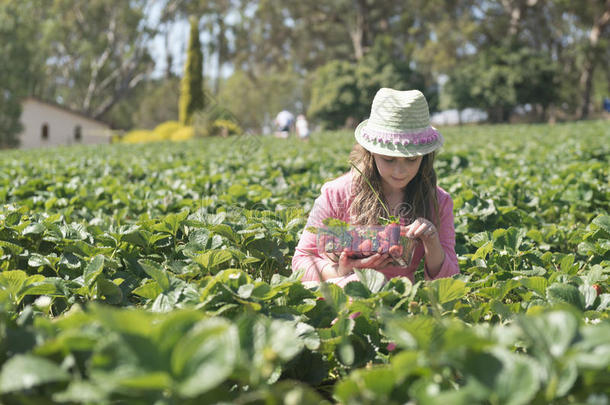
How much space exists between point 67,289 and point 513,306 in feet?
5.27

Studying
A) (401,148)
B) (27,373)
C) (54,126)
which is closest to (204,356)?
(27,373)

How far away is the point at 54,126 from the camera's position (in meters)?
38.8

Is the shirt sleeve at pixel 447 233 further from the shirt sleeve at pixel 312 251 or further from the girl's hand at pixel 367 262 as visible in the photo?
the shirt sleeve at pixel 312 251

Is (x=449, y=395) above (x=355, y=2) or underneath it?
underneath

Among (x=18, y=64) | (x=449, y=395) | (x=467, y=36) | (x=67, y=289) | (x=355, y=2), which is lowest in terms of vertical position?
(x=67, y=289)

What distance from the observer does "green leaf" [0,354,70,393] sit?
3.05 ft

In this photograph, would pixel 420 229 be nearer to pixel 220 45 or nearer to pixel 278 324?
pixel 278 324

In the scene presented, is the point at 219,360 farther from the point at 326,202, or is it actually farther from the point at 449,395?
the point at 326,202

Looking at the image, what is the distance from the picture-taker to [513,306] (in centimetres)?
180

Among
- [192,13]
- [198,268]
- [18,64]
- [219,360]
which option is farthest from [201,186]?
[192,13]

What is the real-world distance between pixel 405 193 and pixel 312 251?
542 millimetres

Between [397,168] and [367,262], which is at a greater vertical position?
[397,168]

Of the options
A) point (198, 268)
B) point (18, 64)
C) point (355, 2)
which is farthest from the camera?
point (355, 2)

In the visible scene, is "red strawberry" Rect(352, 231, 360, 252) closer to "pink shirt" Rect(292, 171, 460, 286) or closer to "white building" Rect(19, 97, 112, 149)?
"pink shirt" Rect(292, 171, 460, 286)
